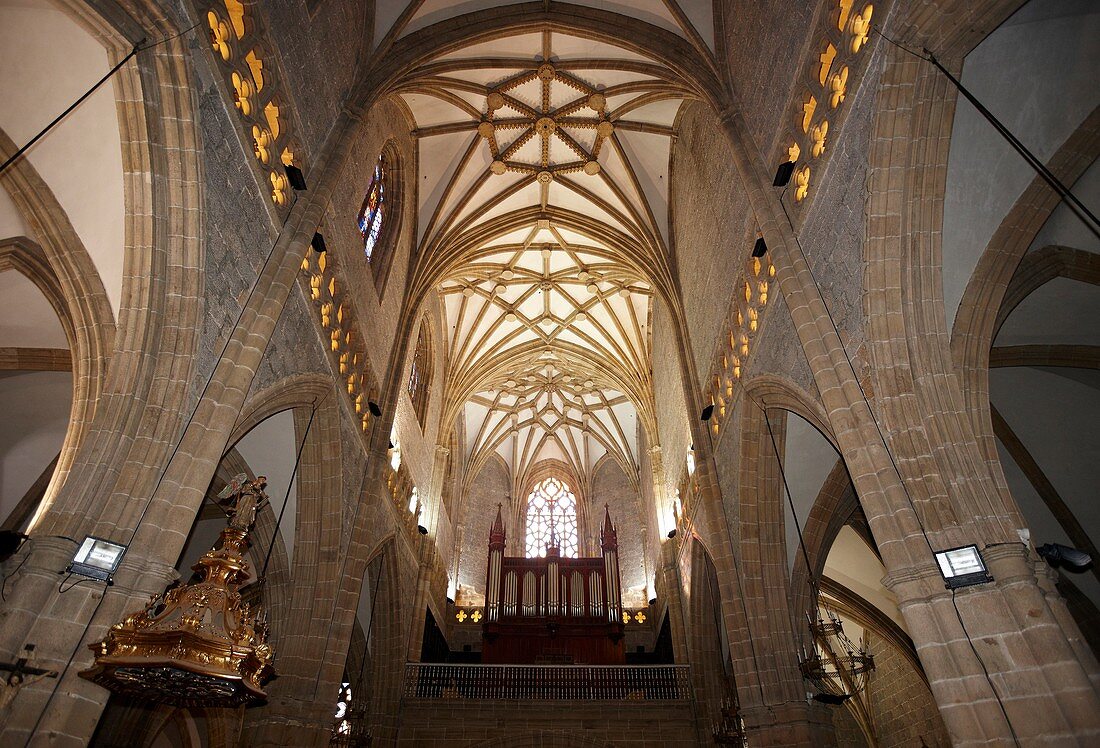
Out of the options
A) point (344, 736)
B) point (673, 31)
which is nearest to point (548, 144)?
point (673, 31)

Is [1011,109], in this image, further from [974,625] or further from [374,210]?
[374,210]

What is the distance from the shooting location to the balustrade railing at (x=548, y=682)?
15164mm

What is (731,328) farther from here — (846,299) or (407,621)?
(407,621)

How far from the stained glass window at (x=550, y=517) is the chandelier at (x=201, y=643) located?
65.9ft

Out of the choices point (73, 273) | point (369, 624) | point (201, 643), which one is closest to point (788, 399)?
point (201, 643)

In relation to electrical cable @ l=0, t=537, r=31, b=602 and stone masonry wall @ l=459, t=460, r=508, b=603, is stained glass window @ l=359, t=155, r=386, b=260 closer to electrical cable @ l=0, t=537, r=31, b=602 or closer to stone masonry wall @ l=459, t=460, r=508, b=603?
electrical cable @ l=0, t=537, r=31, b=602

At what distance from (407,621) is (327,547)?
5961 mm

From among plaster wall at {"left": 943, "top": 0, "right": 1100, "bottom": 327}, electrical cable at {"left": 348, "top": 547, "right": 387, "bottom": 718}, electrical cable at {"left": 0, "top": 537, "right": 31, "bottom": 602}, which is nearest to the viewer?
electrical cable at {"left": 0, "top": 537, "right": 31, "bottom": 602}

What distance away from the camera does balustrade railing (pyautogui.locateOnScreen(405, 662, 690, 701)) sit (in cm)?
1516

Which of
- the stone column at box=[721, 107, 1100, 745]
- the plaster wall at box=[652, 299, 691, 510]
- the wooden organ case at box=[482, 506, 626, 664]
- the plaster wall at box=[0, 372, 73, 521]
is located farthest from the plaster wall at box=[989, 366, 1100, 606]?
the plaster wall at box=[0, 372, 73, 521]

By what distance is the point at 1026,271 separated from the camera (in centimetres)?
746

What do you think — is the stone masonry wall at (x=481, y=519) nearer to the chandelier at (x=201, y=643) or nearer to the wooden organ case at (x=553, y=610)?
the wooden organ case at (x=553, y=610)

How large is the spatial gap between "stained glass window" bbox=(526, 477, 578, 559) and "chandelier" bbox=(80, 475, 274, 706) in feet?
65.9

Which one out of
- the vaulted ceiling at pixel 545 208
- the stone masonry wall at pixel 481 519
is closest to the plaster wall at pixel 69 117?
the vaulted ceiling at pixel 545 208
